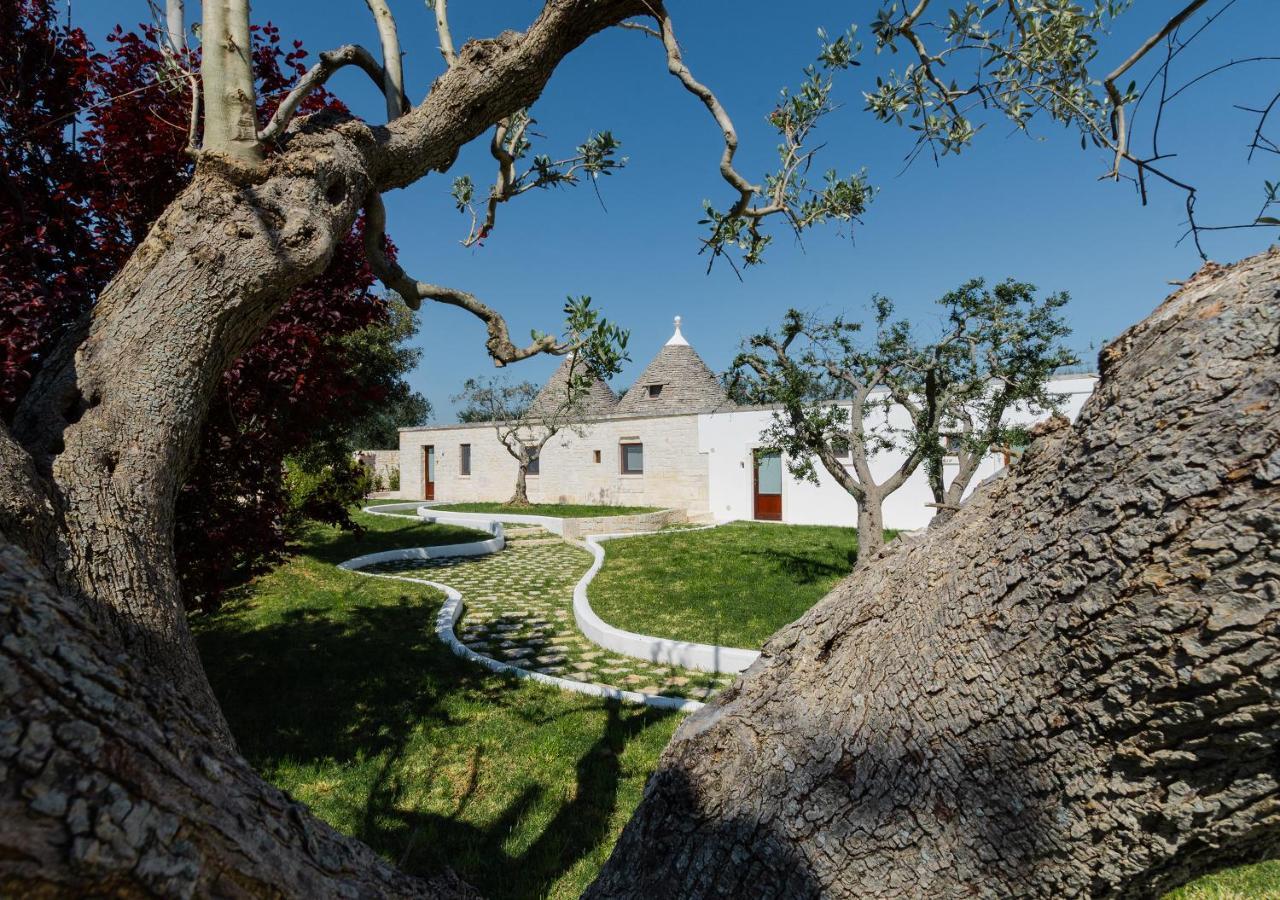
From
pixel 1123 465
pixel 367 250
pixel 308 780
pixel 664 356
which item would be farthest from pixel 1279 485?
pixel 664 356

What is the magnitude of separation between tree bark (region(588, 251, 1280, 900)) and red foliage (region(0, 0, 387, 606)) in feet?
13.1

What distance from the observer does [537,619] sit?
9742mm

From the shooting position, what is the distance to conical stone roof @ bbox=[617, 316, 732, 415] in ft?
86.6

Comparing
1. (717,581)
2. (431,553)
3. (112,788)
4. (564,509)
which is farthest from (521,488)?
(112,788)

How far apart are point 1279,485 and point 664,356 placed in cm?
2739

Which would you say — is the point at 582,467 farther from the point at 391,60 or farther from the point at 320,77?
the point at 320,77

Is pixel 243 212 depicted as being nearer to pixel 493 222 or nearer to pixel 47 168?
pixel 493 222

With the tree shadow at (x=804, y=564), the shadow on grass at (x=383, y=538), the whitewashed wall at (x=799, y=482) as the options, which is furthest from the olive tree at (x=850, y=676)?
the whitewashed wall at (x=799, y=482)

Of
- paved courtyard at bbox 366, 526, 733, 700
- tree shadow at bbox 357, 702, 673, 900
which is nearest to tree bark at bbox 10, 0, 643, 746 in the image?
tree shadow at bbox 357, 702, 673, 900

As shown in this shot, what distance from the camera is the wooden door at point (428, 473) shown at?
34.5 meters

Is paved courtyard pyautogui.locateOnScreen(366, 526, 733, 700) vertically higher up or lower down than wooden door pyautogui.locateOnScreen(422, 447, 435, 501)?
lower down

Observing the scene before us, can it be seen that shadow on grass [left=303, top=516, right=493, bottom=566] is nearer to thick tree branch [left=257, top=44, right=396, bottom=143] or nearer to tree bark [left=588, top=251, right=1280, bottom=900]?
thick tree branch [left=257, top=44, right=396, bottom=143]

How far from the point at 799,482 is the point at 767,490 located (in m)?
4.47

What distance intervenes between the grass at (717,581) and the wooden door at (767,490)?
5.52 meters
